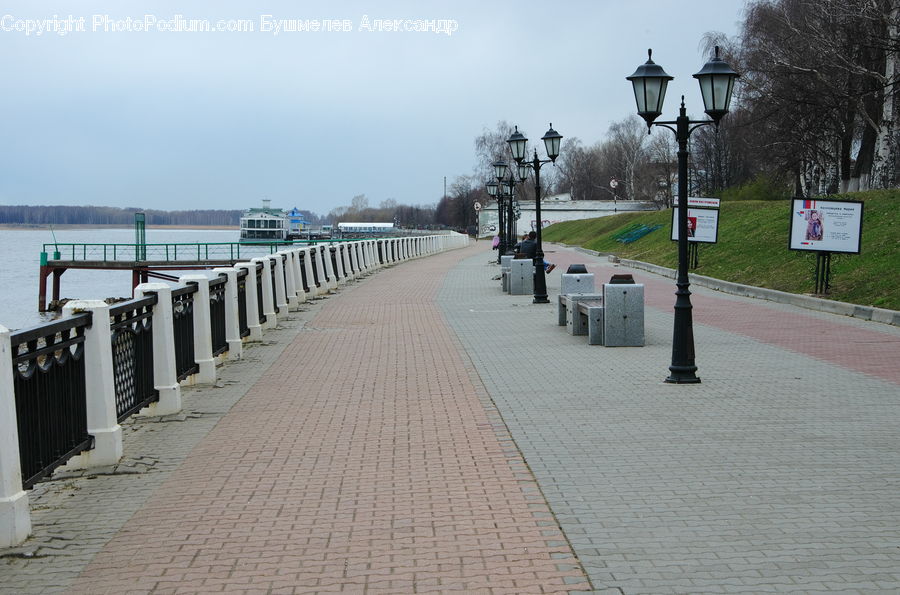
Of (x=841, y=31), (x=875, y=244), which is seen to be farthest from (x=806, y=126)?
(x=875, y=244)

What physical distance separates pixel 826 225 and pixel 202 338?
46.8ft

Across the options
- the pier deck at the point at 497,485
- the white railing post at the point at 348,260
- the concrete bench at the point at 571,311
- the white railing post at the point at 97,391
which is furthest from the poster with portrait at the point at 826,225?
the white railing post at the point at 97,391

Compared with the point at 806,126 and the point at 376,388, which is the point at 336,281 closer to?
the point at 376,388

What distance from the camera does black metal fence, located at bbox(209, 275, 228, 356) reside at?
11.6m

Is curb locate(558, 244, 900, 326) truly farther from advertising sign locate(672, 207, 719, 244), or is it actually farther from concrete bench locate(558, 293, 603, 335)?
concrete bench locate(558, 293, 603, 335)

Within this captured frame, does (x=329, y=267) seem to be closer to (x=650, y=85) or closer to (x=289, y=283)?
(x=289, y=283)

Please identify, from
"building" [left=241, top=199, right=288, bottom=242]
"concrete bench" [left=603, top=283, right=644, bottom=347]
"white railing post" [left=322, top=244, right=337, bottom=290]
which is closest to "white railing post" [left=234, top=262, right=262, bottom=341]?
"concrete bench" [left=603, top=283, right=644, bottom=347]

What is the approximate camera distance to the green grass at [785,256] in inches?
773

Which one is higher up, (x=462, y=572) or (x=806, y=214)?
(x=806, y=214)

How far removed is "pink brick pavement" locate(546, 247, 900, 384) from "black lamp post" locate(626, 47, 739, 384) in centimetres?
225

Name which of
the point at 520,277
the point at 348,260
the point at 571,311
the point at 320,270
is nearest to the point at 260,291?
the point at 571,311

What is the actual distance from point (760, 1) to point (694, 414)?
139ft

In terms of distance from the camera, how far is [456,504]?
5766 mm

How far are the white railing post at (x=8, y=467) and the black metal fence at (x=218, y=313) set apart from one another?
19.6ft
